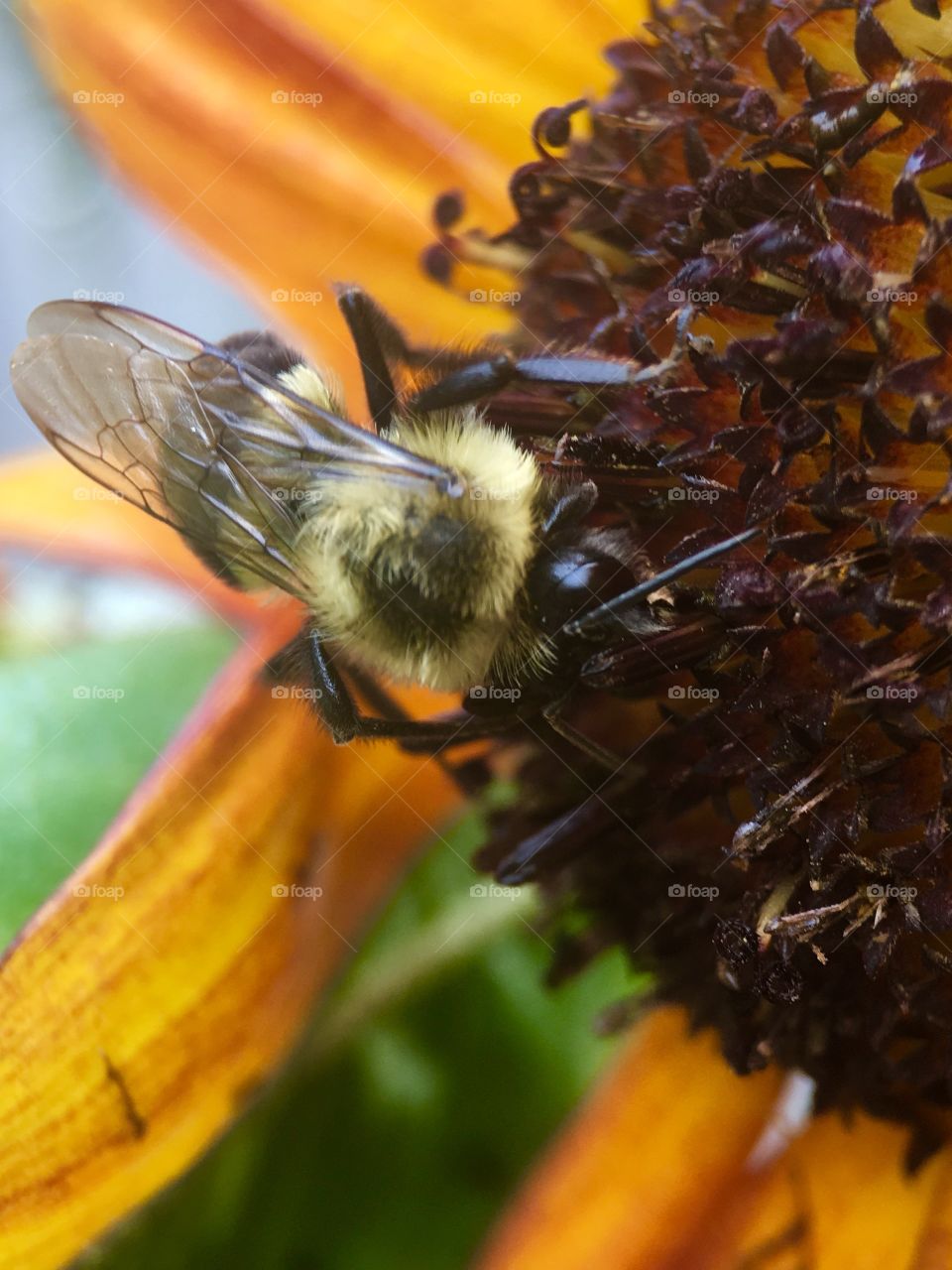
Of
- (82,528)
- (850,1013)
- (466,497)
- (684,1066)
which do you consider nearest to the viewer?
(466,497)

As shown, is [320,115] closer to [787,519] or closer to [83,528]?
[83,528]

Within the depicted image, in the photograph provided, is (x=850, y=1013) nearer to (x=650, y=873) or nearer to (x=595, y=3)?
(x=650, y=873)

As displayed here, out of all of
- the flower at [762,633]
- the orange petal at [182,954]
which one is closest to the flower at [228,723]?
the orange petal at [182,954]

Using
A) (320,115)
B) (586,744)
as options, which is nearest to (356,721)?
(586,744)

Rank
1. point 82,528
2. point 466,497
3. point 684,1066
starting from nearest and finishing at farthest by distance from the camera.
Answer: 1. point 466,497
2. point 684,1066
3. point 82,528

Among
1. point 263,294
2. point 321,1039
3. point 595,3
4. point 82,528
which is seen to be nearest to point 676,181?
point 595,3

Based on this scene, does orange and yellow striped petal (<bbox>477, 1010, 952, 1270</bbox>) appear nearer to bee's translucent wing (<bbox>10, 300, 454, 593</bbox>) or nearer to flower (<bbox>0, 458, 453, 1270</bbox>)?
flower (<bbox>0, 458, 453, 1270</bbox>)

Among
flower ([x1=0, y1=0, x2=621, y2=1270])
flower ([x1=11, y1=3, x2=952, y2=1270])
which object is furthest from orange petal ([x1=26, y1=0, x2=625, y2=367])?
flower ([x1=11, y1=3, x2=952, y2=1270])
